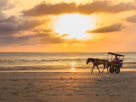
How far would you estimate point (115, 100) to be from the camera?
8406mm

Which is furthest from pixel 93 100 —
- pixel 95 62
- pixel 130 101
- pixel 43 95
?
pixel 95 62

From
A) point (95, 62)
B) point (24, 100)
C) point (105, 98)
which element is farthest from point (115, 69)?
point (24, 100)

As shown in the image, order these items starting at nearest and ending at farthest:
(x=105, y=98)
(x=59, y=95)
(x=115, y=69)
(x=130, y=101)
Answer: (x=130, y=101), (x=105, y=98), (x=59, y=95), (x=115, y=69)

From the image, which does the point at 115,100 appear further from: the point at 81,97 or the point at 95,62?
the point at 95,62

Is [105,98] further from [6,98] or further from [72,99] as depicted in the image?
[6,98]

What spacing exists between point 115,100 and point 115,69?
1338 cm

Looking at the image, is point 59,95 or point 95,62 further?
point 95,62

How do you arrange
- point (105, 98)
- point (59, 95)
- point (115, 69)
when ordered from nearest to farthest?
point (105, 98) < point (59, 95) < point (115, 69)

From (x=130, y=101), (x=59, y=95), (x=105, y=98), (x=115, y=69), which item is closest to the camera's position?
(x=130, y=101)

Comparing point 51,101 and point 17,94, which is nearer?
point 51,101

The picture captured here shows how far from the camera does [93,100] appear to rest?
332 inches

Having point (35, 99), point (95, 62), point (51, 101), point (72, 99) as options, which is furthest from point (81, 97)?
point (95, 62)

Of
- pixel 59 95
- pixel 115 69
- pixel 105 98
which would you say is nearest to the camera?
pixel 105 98

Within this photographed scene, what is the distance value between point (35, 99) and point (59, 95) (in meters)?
1.29
